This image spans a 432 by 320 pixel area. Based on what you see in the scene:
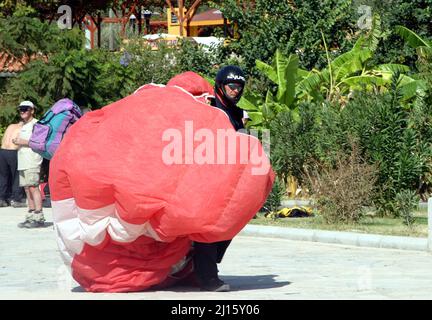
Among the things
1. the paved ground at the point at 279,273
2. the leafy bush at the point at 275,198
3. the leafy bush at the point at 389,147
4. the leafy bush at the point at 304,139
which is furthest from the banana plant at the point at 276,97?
the paved ground at the point at 279,273

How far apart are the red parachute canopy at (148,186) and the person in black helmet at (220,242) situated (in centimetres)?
19

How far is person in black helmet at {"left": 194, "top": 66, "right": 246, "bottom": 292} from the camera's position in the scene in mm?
10852

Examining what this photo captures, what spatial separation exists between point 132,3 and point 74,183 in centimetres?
5083

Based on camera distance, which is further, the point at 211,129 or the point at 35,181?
the point at 35,181

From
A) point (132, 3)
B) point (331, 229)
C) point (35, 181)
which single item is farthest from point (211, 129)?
point (132, 3)

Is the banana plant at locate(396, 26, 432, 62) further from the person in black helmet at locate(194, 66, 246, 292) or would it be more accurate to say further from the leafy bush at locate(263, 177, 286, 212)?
the person in black helmet at locate(194, 66, 246, 292)

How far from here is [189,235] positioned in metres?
10.4

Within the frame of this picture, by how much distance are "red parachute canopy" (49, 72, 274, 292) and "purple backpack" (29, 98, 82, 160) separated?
6184mm

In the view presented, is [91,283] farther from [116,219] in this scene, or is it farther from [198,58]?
[198,58]

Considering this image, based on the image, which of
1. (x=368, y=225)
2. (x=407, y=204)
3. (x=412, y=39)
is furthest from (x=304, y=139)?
(x=412, y=39)

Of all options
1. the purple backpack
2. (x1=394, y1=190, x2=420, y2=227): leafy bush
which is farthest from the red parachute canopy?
(x1=394, y1=190, x2=420, y2=227): leafy bush

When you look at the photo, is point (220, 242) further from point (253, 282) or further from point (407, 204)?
point (407, 204)

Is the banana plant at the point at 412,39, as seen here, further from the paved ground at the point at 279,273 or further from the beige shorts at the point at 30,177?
the paved ground at the point at 279,273

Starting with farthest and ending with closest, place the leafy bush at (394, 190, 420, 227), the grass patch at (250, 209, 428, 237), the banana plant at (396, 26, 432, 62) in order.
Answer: the banana plant at (396, 26, 432, 62) < the leafy bush at (394, 190, 420, 227) < the grass patch at (250, 209, 428, 237)
